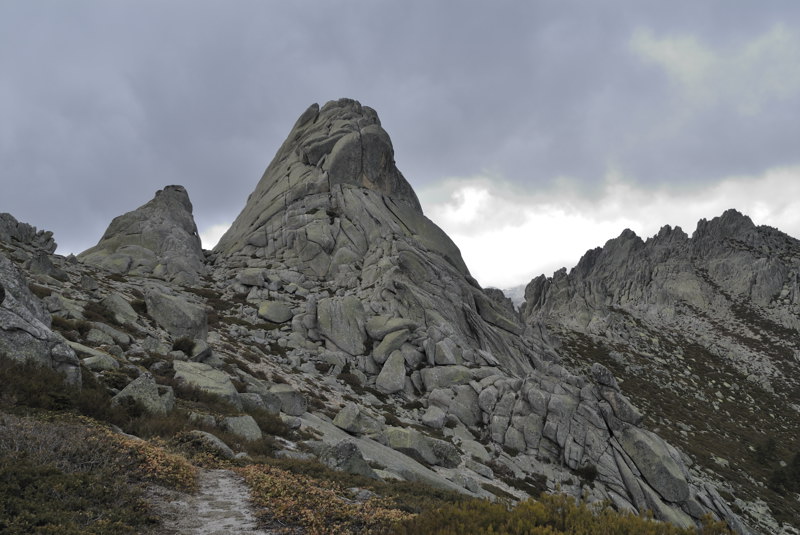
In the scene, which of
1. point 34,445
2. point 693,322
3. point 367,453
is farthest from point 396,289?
point 693,322

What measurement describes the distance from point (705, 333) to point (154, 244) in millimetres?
149416

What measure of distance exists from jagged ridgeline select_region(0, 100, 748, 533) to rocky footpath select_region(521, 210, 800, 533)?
14.1 metres

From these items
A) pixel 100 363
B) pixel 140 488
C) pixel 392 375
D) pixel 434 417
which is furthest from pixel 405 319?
pixel 140 488

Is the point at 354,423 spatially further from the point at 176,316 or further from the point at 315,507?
the point at 176,316

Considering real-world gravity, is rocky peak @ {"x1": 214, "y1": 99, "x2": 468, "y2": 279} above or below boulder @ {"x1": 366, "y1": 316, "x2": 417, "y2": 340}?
above

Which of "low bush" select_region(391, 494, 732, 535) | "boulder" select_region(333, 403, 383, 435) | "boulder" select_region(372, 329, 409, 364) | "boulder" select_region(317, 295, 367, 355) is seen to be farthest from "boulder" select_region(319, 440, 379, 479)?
"boulder" select_region(317, 295, 367, 355)

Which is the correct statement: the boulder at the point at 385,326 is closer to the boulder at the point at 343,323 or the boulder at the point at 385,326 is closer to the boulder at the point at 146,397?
the boulder at the point at 343,323

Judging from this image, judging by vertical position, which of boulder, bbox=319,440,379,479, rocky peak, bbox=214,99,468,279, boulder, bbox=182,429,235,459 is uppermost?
rocky peak, bbox=214,99,468,279

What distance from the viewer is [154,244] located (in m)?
62.3

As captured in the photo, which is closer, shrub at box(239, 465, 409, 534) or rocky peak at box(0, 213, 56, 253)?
shrub at box(239, 465, 409, 534)

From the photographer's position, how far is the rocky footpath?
52875 millimetres

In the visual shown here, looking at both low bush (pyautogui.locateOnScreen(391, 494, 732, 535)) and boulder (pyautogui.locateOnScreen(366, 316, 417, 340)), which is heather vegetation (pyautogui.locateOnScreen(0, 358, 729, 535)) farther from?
boulder (pyautogui.locateOnScreen(366, 316, 417, 340))

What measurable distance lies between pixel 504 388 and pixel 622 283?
5856 inches

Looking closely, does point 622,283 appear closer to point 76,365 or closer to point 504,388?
point 504,388
